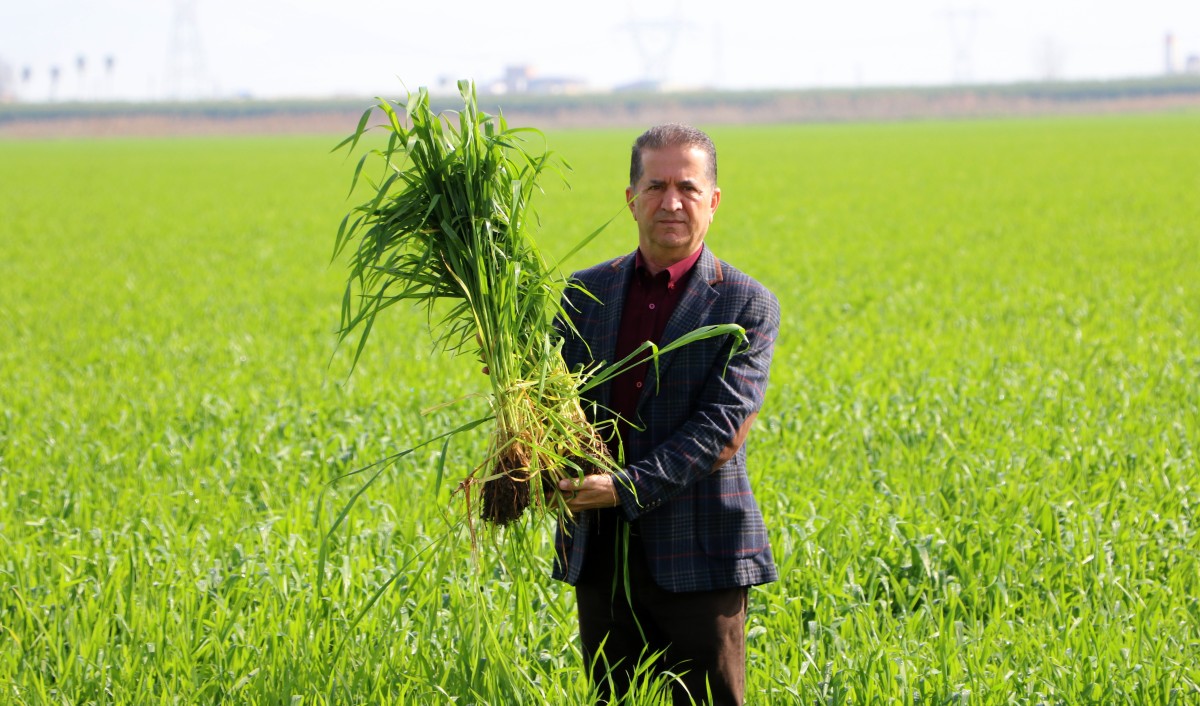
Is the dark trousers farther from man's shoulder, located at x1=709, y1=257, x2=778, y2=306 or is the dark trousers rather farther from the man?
man's shoulder, located at x1=709, y1=257, x2=778, y2=306

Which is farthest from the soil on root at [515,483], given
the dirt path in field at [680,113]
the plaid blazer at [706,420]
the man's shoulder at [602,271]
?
the dirt path in field at [680,113]

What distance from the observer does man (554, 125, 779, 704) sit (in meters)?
3.11

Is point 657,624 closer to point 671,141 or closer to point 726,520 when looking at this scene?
point 726,520

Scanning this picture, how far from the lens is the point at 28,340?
1190cm

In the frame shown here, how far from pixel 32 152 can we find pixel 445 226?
75809 millimetres

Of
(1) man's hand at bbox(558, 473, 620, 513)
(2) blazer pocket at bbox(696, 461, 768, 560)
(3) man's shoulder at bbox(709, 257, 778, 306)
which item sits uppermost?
(3) man's shoulder at bbox(709, 257, 778, 306)

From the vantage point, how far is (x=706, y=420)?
3135mm

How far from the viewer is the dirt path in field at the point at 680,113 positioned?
118 metres

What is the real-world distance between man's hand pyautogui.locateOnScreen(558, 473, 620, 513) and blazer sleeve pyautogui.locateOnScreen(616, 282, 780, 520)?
1.2 inches

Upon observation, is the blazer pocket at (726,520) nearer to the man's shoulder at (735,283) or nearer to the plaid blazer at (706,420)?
the plaid blazer at (706,420)

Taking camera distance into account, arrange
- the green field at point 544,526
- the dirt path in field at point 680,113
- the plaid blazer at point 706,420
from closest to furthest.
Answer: the plaid blazer at point 706,420
the green field at point 544,526
the dirt path in field at point 680,113

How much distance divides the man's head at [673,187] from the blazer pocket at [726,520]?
64 cm

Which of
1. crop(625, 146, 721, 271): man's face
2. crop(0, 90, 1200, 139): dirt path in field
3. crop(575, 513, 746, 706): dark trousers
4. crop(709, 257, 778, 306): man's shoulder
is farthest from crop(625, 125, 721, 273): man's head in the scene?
crop(0, 90, 1200, 139): dirt path in field

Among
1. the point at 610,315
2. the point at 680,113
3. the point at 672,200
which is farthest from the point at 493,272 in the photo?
the point at 680,113
